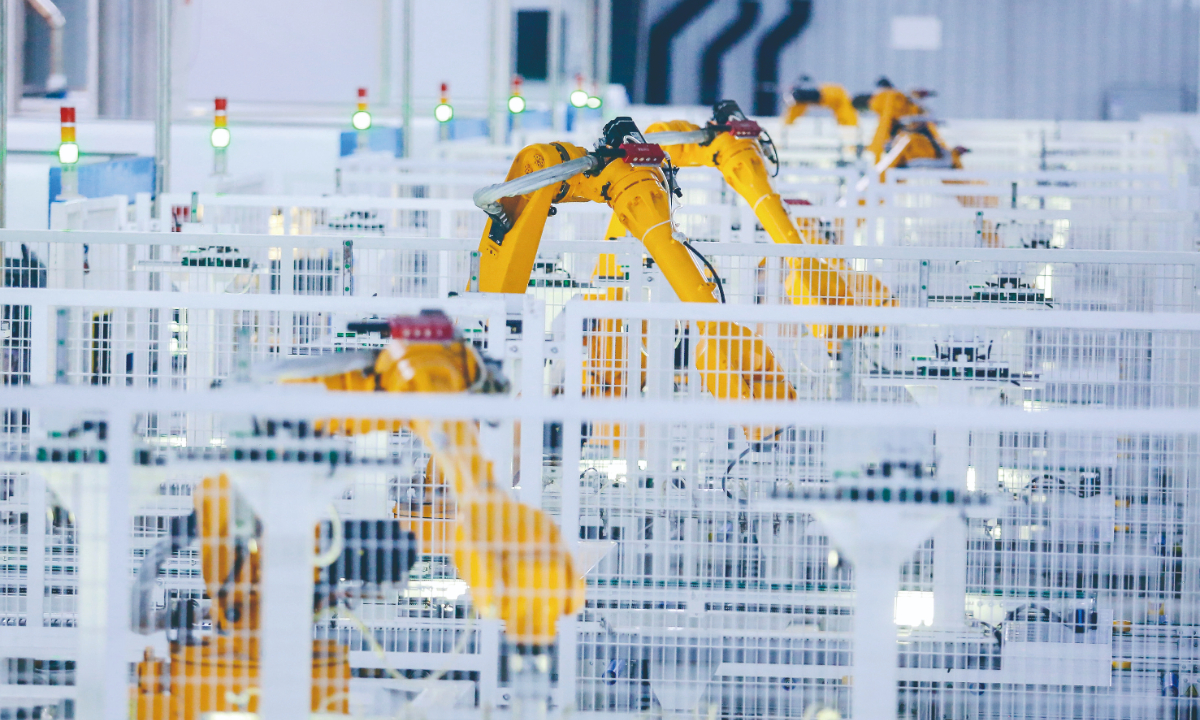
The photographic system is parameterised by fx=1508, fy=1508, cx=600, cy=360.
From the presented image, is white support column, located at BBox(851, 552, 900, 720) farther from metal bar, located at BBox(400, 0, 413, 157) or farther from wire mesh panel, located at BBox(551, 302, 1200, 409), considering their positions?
metal bar, located at BBox(400, 0, 413, 157)

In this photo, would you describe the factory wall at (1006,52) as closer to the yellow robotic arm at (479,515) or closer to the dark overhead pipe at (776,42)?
the dark overhead pipe at (776,42)

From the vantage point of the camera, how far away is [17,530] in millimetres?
4289

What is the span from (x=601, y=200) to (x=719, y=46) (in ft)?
55.6

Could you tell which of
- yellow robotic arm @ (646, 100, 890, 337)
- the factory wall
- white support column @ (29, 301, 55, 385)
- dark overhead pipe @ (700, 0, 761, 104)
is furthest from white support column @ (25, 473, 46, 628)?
dark overhead pipe @ (700, 0, 761, 104)

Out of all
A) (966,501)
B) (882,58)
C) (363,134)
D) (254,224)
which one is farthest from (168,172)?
(882,58)

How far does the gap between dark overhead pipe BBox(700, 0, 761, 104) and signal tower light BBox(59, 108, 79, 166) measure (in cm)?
1595

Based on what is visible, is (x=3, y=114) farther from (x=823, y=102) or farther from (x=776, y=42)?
(x=776, y=42)

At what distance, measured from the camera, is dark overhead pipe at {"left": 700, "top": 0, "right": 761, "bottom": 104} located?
69.0ft

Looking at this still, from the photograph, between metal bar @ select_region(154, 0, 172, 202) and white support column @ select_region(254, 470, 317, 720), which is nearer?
white support column @ select_region(254, 470, 317, 720)

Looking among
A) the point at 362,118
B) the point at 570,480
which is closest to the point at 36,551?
the point at 570,480

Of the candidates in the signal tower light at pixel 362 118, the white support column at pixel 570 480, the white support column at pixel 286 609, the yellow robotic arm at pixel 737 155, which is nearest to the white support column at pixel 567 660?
the white support column at pixel 570 480

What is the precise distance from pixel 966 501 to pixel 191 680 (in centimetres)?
138

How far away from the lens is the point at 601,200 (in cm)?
486

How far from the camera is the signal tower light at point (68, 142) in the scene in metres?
5.66
